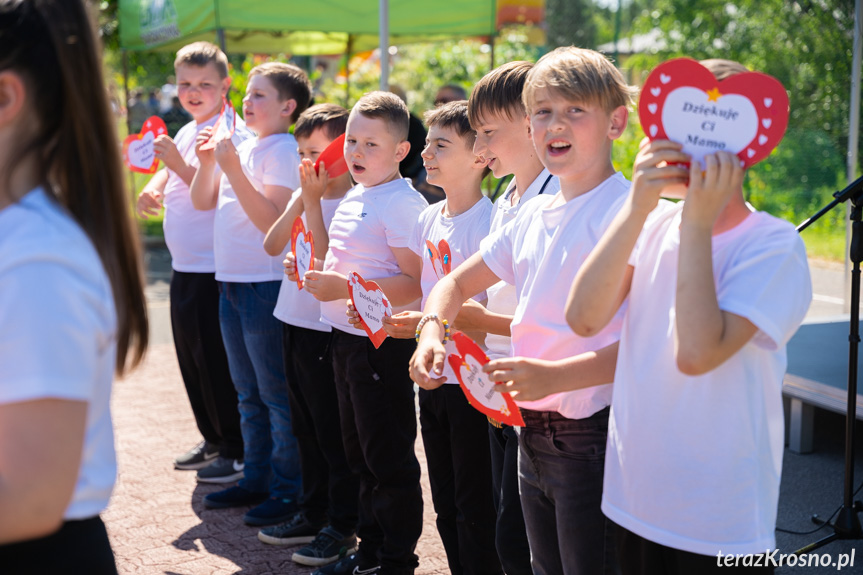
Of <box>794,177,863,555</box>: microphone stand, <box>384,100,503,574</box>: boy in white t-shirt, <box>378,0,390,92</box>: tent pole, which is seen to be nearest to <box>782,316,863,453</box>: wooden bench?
<box>794,177,863,555</box>: microphone stand

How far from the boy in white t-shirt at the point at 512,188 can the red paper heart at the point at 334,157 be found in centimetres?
83

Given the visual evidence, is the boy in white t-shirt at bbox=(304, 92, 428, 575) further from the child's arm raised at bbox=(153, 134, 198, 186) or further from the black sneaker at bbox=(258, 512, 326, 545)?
the child's arm raised at bbox=(153, 134, 198, 186)

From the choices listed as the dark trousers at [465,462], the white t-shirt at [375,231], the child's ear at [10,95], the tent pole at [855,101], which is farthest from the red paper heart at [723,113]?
the tent pole at [855,101]

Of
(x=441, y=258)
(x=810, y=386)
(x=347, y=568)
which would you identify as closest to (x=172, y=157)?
(x=441, y=258)

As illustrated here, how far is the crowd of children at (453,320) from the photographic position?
122cm

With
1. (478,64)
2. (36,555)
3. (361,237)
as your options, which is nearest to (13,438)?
(36,555)

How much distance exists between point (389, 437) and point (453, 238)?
80cm

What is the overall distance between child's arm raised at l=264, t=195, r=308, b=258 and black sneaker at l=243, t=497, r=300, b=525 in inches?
45.8

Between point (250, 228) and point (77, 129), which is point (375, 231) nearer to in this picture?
point (250, 228)

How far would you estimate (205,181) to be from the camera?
12.9 feet

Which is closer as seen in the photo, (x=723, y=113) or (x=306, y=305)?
(x=723, y=113)

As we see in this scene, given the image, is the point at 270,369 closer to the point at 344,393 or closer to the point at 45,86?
the point at 344,393

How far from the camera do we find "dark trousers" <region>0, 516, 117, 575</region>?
1.19 meters

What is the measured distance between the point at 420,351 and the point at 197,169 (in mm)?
2425
